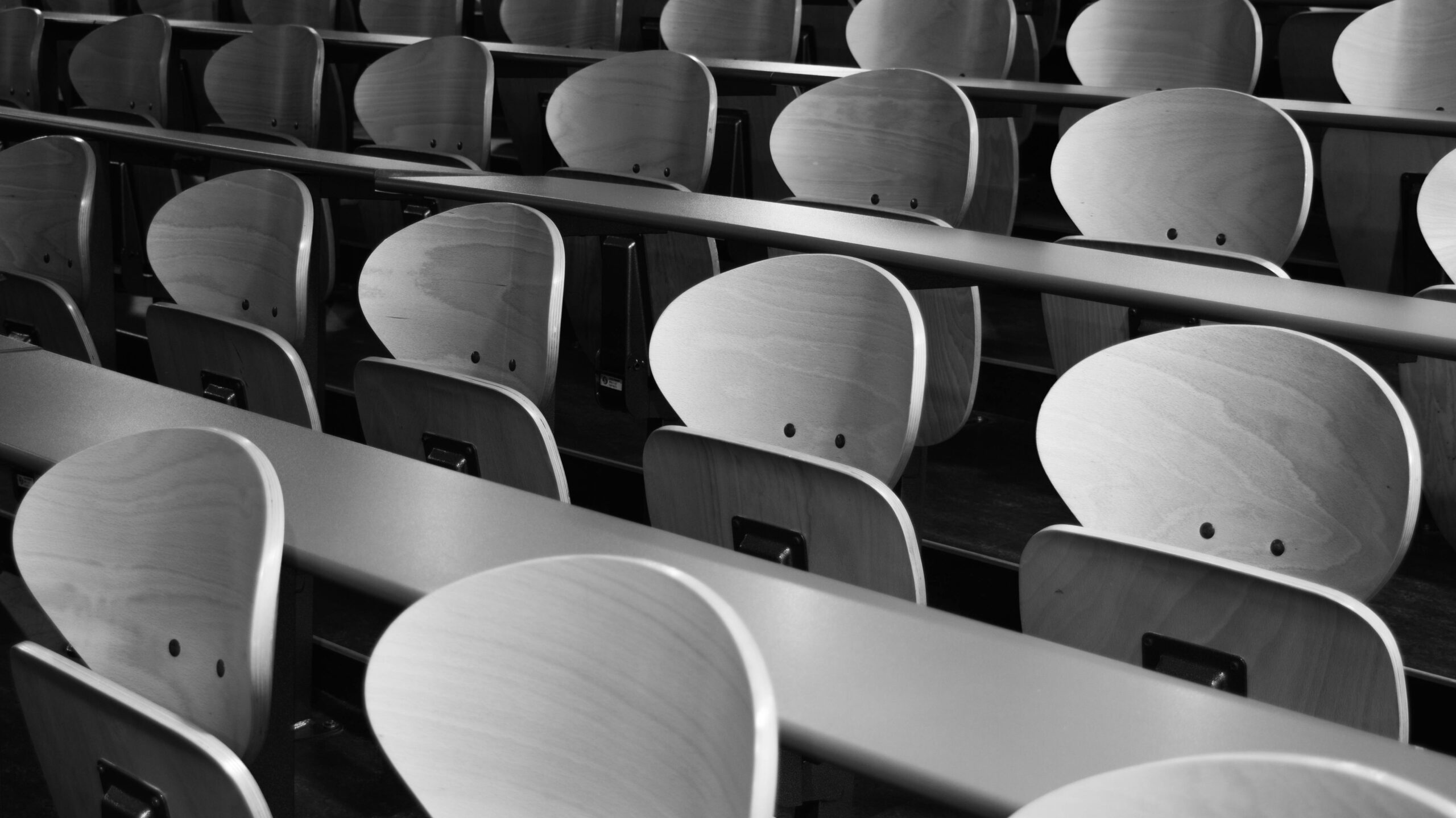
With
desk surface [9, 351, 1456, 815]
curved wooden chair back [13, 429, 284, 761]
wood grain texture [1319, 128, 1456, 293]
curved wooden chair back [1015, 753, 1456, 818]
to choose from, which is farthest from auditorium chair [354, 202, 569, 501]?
wood grain texture [1319, 128, 1456, 293]

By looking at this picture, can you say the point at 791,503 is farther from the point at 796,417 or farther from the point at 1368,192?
the point at 1368,192

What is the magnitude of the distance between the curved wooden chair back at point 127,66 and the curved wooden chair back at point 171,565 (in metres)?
3.32

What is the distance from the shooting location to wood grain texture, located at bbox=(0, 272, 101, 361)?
268 centimetres

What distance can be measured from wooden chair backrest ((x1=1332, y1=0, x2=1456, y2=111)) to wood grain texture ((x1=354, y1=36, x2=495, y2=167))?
84.3 inches

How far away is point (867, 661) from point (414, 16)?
457cm

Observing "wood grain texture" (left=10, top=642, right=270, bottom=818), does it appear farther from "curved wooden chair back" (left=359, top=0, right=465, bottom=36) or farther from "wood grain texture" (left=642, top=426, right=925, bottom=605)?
"curved wooden chair back" (left=359, top=0, right=465, bottom=36)

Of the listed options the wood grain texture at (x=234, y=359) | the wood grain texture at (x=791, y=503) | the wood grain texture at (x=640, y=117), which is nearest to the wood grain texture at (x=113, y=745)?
the wood grain texture at (x=791, y=503)

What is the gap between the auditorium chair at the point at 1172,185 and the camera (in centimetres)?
276

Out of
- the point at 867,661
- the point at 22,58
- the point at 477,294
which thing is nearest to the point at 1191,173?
the point at 477,294

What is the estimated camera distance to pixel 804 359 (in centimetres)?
210

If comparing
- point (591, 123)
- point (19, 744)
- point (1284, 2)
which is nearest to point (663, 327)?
point (19, 744)

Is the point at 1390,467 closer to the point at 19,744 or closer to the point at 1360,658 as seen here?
the point at 1360,658

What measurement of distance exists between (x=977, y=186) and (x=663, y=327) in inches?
65.2

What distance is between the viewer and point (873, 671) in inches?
48.4
